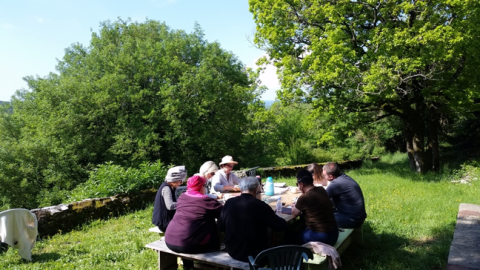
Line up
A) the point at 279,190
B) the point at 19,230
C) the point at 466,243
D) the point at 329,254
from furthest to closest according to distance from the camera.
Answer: the point at 279,190 < the point at 19,230 < the point at 466,243 < the point at 329,254

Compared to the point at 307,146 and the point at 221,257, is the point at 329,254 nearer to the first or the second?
the point at 221,257

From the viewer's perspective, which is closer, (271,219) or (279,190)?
(271,219)

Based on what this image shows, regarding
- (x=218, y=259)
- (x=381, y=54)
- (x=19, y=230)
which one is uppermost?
(x=381, y=54)

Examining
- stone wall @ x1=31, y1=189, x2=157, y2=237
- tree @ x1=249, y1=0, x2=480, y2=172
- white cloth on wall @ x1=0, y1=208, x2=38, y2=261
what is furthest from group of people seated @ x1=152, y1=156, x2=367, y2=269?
tree @ x1=249, y1=0, x2=480, y2=172

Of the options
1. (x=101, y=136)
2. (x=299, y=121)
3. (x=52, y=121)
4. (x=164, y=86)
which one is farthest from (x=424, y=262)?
(x=299, y=121)

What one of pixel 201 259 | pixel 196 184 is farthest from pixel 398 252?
pixel 196 184

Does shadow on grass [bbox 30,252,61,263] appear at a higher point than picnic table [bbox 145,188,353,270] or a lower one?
lower

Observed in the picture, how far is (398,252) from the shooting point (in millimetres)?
4707

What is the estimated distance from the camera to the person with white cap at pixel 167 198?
4512 mm

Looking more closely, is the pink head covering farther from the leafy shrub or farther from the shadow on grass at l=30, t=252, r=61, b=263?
the leafy shrub

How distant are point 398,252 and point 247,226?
2.81m

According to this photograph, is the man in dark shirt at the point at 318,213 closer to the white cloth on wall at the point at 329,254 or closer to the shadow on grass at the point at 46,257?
the white cloth on wall at the point at 329,254

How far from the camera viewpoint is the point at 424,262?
432 cm

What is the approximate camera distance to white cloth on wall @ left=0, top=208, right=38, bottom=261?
4.75 meters
